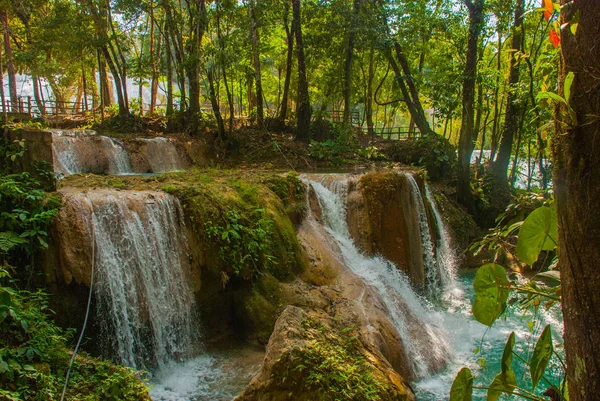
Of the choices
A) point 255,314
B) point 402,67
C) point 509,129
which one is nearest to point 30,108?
point 402,67

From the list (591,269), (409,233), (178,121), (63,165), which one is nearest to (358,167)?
(409,233)

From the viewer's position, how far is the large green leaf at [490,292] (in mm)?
1704

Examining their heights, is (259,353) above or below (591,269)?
below

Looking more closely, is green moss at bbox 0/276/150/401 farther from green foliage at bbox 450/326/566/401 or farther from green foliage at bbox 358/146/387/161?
green foliage at bbox 358/146/387/161

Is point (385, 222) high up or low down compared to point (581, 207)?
down

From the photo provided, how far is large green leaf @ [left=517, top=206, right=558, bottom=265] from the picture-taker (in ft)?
5.34

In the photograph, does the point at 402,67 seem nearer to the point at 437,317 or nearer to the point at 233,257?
the point at 437,317

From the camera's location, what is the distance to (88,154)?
1240 centimetres

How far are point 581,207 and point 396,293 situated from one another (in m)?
7.35

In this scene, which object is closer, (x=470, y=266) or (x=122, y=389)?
(x=122, y=389)

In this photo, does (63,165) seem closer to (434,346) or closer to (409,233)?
(409,233)

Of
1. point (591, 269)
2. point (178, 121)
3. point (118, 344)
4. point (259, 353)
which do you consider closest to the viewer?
point (591, 269)

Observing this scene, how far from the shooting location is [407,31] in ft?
54.4

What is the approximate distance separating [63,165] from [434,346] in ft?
32.4
